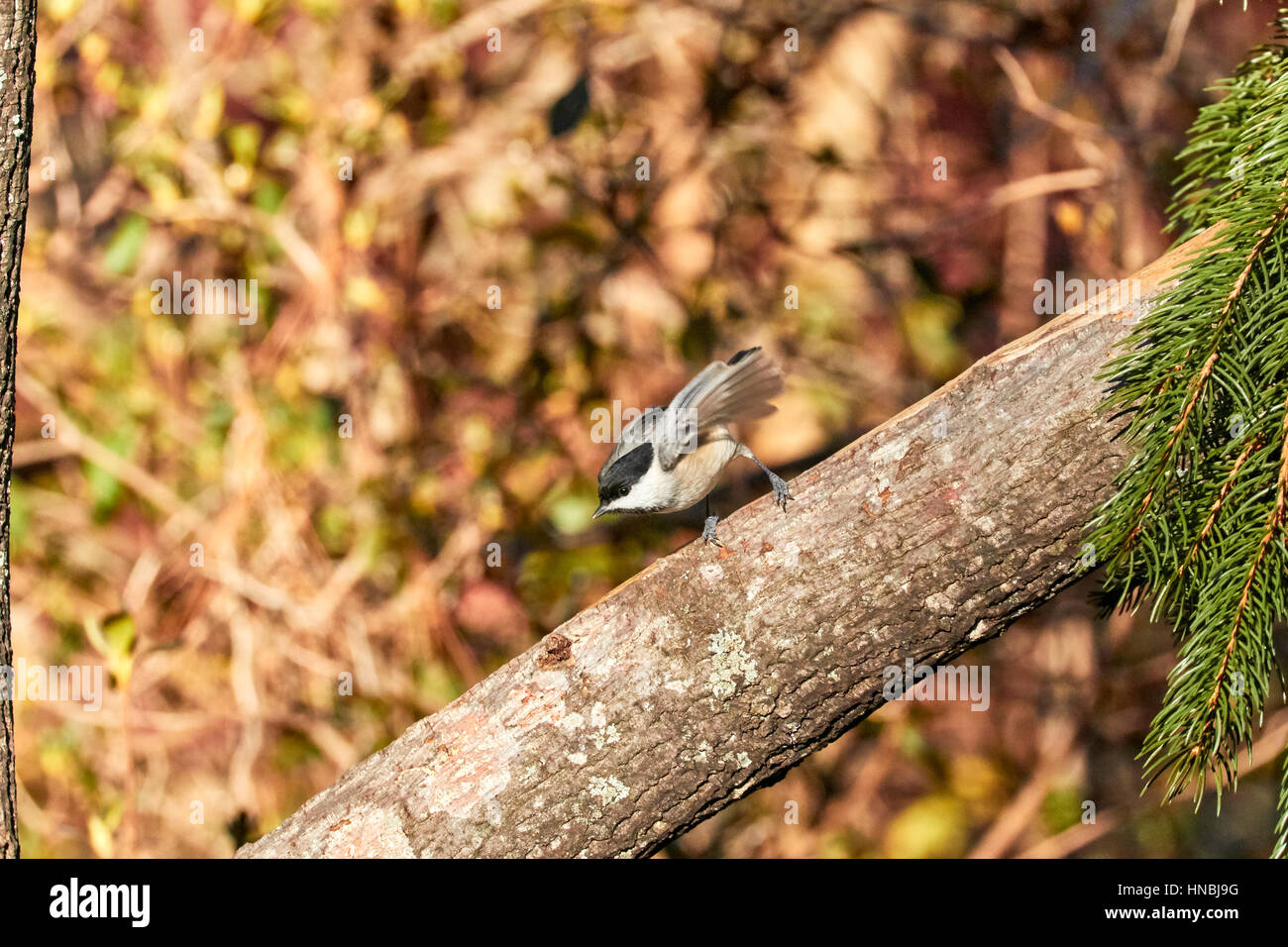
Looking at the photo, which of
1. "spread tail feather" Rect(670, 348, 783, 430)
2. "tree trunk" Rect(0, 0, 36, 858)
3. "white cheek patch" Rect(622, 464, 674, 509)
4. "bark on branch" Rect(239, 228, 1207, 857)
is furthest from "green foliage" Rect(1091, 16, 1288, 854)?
"tree trunk" Rect(0, 0, 36, 858)

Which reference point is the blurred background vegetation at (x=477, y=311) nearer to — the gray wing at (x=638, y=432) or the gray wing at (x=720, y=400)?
→ the gray wing at (x=638, y=432)

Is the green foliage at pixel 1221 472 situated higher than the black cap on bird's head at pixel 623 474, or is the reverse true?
the black cap on bird's head at pixel 623 474

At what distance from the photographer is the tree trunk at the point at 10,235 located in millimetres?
986

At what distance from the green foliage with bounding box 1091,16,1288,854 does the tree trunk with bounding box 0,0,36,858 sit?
3.83ft

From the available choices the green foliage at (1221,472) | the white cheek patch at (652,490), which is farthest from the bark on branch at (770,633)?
the white cheek patch at (652,490)

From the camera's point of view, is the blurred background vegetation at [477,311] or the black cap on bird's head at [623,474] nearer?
the black cap on bird's head at [623,474]

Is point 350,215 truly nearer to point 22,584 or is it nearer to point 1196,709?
point 22,584

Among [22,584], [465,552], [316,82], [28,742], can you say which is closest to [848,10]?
[316,82]

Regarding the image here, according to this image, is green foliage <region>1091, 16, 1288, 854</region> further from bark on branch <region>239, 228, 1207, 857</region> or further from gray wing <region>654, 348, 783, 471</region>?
gray wing <region>654, 348, 783, 471</region>

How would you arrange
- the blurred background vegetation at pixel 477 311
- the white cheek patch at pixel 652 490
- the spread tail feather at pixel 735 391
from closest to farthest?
1. the spread tail feather at pixel 735 391
2. the white cheek patch at pixel 652 490
3. the blurred background vegetation at pixel 477 311

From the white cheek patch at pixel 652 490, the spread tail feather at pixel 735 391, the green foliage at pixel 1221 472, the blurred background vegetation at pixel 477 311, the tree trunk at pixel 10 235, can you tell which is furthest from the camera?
the blurred background vegetation at pixel 477 311

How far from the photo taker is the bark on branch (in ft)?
3.30

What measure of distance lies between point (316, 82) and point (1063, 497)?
2.29 metres

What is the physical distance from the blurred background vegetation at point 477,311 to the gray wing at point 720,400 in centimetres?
109
